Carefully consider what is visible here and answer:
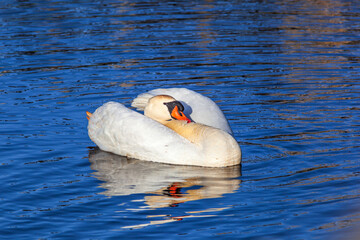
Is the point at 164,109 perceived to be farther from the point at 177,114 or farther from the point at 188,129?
the point at 188,129

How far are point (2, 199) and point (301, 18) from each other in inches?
553

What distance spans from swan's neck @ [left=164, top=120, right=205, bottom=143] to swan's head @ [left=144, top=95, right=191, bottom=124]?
6.0 inches

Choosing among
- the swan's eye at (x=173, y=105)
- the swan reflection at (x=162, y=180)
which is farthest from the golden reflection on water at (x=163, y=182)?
the swan's eye at (x=173, y=105)

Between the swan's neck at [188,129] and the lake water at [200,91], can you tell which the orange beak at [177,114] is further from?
the lake water at [200,91]

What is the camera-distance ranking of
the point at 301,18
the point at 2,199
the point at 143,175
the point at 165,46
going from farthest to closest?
the point at 301,18 → the point at 165,46 → the point at 143,175 → the point at 2,199

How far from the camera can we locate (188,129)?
10766 mm

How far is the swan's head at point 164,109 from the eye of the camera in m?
11.1

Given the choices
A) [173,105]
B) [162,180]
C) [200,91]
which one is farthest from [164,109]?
[200,91]

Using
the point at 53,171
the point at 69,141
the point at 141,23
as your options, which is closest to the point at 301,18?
the point at 141,23

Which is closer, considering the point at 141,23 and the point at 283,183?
the point at 283,183

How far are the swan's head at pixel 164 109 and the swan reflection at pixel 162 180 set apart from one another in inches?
29.5

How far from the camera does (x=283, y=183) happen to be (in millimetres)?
9594

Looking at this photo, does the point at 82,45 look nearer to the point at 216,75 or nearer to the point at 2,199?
the point at 216,75

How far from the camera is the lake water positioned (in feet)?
27.8
